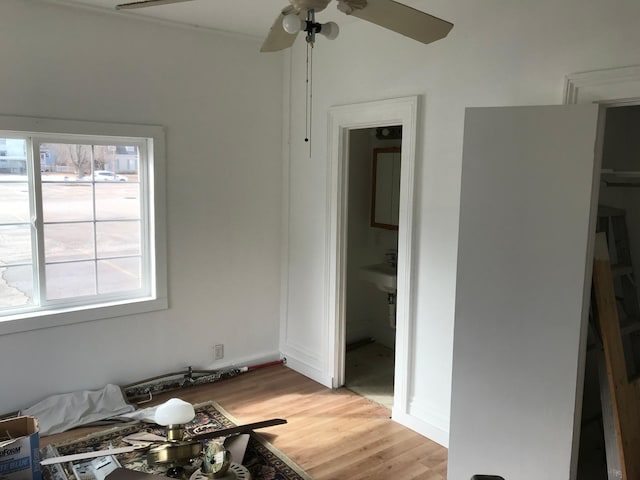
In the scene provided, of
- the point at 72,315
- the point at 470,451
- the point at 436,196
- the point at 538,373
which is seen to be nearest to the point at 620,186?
the point at 436,196

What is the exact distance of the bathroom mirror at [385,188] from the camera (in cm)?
470

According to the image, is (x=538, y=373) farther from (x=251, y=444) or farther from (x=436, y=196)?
(x=251, y=444)

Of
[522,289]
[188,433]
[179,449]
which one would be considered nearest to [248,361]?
[188,433]

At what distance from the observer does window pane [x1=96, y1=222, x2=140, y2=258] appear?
3.79 meters

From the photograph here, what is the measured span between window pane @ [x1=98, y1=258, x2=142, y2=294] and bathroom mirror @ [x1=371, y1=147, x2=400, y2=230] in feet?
7.01

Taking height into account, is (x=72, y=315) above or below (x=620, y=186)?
below

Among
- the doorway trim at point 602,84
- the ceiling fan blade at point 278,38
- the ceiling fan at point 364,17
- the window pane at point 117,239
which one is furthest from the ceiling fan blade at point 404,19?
the window pane at point 117,239

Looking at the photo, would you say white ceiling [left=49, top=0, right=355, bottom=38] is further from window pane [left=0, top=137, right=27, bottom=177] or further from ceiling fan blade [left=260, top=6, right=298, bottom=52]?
ceiling fan blade [left=260, top=6, right=298, bottom=52]

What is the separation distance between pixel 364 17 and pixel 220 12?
1910 millimetres

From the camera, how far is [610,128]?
3080 millimetres

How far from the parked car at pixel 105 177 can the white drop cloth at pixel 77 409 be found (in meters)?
1.44

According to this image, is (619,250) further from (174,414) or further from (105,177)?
(105,177)

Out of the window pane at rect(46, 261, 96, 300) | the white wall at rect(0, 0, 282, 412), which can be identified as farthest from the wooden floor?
the window pane at rect(46, 261, 96, 300)

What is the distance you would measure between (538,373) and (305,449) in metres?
1.46
